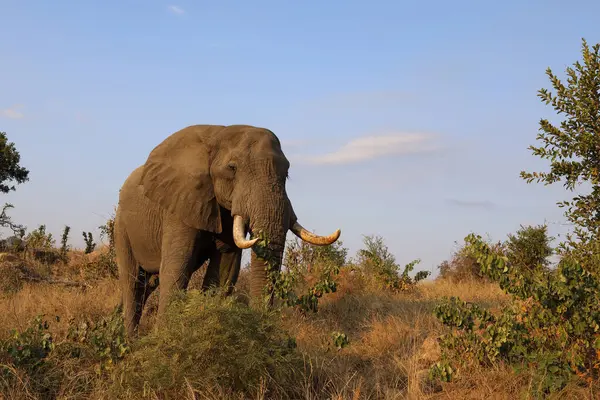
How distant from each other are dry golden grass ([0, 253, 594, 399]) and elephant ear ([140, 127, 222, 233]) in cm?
190

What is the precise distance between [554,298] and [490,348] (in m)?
0.83

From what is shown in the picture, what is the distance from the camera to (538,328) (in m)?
7.19

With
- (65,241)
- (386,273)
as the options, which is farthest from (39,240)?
(386,273)

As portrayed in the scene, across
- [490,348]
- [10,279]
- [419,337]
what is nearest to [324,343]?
[419,337]

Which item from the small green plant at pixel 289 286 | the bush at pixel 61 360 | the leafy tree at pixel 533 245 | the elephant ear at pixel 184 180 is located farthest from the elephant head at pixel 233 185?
the leafy tree at pixel 533 245

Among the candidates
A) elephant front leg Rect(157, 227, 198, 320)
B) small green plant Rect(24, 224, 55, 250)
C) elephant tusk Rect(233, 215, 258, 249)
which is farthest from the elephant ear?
small green plant Rect(24, 224, 55, 250)

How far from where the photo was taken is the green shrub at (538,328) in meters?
6.80

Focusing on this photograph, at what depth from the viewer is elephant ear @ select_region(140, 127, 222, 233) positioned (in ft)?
29.9

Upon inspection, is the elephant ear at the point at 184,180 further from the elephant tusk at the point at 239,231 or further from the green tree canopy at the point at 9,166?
the green tree canopy at the point at 9,166

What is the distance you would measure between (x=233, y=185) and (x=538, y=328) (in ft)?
13.5

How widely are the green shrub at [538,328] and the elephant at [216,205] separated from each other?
2163 millimetres

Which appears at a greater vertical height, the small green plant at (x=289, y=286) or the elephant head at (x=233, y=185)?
the elephant head at (x=233, y=185)

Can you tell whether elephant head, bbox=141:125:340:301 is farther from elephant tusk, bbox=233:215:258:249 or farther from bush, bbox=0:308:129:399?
bush, bbox=0:308:129:399

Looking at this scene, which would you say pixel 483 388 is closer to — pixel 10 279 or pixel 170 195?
pixel 170 195
